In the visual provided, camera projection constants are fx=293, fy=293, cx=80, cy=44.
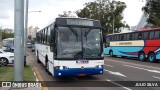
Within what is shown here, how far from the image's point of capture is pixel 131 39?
32750mm

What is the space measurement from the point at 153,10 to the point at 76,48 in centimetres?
4187

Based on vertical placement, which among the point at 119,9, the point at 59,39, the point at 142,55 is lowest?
the point at 142,55

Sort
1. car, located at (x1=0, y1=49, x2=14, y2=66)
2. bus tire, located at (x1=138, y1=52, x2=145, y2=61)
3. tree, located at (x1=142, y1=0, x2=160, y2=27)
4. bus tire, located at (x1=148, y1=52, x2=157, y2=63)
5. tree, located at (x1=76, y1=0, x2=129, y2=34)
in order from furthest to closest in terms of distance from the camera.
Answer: tree, located at (x1=76, y1=0, x2=129, y2=34) → tree, located at (x1=142, y1=0, x2=160, y2=27) → bus tire, located at (x1=138, y1=52, x2=145, y2=61) → bus tire, located at (x1=148, y1=52, x2=157, y2=63) → car, located at (x1=0, y1=49, x2=14, y2=66)

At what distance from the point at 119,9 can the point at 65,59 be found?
63.1 meters

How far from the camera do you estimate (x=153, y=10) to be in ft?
172

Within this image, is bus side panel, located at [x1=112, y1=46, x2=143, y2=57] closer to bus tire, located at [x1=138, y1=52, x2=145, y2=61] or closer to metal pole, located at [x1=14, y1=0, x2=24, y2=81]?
bus tire, located at [x1=138, y1=52, x2=145, y2=61]

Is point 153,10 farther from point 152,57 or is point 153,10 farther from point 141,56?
point 152,57

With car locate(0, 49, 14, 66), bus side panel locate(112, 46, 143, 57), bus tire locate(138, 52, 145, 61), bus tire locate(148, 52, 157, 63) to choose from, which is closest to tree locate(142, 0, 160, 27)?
bus side panel locate(112, 46, 143, 57)

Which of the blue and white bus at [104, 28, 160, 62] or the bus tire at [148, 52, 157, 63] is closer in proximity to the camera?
the blue and white bus at [104, 28, 160, 62]

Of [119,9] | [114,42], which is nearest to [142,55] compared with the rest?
[114,42]

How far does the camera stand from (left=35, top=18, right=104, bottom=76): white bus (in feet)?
42.9

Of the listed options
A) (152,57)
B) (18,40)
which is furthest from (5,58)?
(152,57)

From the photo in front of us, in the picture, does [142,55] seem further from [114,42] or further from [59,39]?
[59,39]

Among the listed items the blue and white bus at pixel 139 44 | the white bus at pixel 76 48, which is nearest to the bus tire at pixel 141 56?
the blue and white bus at pixel 139 44
